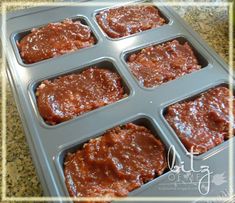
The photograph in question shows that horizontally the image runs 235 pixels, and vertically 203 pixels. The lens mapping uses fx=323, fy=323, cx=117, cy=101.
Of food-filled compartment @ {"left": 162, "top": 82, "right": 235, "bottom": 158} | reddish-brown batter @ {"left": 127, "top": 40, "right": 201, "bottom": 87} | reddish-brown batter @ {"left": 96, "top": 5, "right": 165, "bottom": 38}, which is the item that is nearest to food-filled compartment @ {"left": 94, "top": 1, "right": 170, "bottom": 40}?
reddish-brown batter @ {"left": 96, "top": 5, "right": 165, "bottom": 38}

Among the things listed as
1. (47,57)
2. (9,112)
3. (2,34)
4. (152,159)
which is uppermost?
(2,34)

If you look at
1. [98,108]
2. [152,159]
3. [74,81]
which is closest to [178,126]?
[152,159]

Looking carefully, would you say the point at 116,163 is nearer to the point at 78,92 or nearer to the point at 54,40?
the point at 78,92

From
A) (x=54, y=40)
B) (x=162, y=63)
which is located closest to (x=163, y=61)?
(x=162, y=63)

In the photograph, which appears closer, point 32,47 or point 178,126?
point 178,126

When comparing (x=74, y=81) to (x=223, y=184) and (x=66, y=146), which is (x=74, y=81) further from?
(x=223, y=184)

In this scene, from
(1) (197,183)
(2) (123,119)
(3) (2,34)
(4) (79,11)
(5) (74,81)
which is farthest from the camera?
(4) (79,11)

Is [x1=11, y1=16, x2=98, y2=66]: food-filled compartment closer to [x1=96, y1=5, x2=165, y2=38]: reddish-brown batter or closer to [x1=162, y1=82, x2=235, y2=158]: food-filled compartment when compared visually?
[x1=96, y1=5, x2=165, y2=38]: reddish-brown batter
